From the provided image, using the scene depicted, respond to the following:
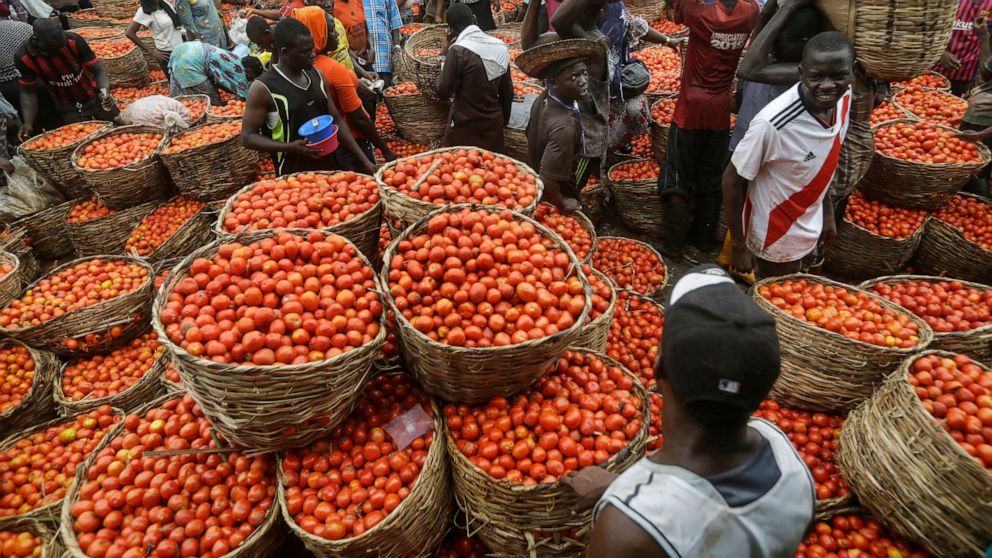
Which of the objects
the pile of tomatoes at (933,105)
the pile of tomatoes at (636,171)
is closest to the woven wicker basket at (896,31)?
the pile of tomatoes at (636,171)

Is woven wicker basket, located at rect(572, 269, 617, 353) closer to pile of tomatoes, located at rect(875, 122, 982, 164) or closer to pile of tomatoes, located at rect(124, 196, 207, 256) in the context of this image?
pile of tomatoes, located at rect(875, 122, 982, 164)

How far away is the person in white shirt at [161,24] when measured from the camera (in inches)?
292

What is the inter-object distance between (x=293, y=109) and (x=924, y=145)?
5.98m

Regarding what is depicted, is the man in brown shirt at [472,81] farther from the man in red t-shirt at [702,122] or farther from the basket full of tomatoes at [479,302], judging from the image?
the basket full of tomatoes at [479,302]

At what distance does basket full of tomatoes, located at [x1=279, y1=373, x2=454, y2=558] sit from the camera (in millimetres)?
2158

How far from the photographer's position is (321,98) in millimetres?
4273

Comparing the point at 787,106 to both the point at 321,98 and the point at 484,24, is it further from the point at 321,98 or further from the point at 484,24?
the point at 484,24

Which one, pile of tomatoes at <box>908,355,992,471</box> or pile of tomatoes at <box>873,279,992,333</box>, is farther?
pile of tomatoes at <box>873,279,992,333</box>

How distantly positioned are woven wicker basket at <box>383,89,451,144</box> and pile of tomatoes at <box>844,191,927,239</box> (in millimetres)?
4733

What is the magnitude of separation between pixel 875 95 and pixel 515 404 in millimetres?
3730

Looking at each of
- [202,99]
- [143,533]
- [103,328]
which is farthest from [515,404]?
[202,99]

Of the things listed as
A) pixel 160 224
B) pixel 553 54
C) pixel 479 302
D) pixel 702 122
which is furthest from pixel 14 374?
pixel 702 122

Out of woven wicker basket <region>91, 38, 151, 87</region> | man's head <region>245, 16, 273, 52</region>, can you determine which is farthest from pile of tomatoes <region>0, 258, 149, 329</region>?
woven wicker basket <region>91, 38, 151, 87</region>

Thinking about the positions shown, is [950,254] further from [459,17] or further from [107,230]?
[107,230]
